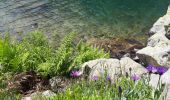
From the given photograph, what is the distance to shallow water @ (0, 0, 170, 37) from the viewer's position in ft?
54.5

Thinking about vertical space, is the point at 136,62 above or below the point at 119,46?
above

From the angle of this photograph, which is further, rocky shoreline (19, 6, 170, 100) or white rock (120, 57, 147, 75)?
white rock (120, 57, 147, 75)

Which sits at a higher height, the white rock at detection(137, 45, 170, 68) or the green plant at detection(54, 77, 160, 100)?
the green plant at detection(54, 77, 160, 100)

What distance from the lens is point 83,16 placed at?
61.4ft

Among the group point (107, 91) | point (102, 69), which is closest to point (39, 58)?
point (102, 69)

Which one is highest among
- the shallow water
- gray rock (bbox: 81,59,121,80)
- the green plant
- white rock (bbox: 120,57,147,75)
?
the green plant

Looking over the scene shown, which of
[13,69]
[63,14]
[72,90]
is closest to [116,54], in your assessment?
[13,69]

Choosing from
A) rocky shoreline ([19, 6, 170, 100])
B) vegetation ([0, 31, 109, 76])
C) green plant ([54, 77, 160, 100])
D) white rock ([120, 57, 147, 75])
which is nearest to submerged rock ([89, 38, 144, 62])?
rocky shoreline ([19, 6, 170, 100])

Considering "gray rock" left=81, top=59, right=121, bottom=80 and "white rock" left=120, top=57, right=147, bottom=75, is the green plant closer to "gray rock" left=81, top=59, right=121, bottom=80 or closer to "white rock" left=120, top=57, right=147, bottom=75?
"gray rock" left=81, top=59, right=121, bottom=80

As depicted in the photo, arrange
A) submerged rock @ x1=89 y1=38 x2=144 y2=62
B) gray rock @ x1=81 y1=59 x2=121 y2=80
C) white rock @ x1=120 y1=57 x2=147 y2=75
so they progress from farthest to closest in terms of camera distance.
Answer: submerged rock @ x1=89 y1=38 x2=144 y2=62 < white rock @ x1=120 y1=57 x2=147 y2=75 < gray rock @ x1=81 y1=59 x2=121 y2=80

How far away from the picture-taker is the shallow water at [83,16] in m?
16.6

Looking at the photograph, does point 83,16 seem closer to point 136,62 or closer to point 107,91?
point 136,62

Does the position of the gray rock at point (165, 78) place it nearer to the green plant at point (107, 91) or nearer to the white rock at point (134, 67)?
the green plant at point (107, 91)

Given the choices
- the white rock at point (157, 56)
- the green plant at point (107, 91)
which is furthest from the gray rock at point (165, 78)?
the white rock at point (157, 56)
